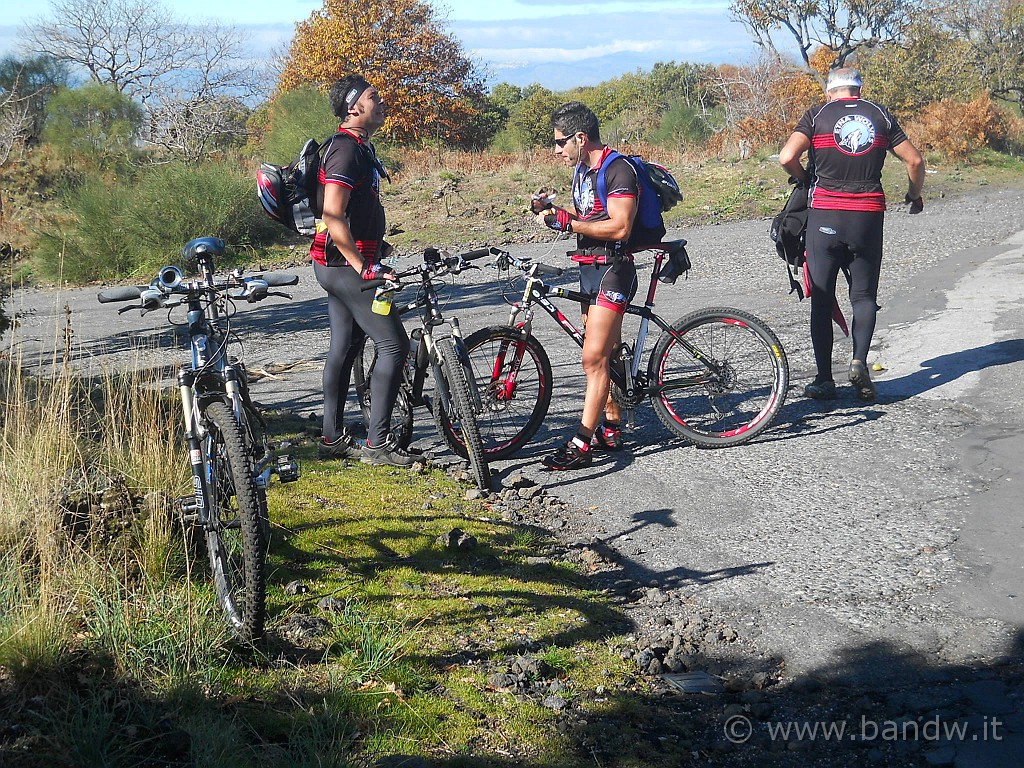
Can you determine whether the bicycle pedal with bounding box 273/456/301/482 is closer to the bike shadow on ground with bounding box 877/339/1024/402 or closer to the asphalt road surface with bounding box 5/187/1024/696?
the asphalt road surface with bounding box 5/187/1024/696

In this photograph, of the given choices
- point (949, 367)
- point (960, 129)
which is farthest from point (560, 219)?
point (960, 129)

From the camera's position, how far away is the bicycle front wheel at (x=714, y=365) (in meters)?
6.64

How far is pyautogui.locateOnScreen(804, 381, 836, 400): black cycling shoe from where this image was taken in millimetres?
7461

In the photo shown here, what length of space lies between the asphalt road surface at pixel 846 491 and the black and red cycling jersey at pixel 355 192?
124cm

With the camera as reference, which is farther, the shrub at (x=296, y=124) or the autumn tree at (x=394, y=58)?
the autumn tree at (x=394, y=58)

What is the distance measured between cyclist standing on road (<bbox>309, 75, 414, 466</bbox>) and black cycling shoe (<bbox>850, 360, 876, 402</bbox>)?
3227 mm

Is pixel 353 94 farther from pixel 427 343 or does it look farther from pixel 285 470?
pixel 285 470

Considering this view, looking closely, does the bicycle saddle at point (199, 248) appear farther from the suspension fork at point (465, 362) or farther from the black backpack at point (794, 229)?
the black backpack at point (794, 229)

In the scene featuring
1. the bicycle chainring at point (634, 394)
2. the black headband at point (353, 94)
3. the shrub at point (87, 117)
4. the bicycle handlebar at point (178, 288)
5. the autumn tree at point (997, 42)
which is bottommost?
the bicycle chainring at point (634, 394)

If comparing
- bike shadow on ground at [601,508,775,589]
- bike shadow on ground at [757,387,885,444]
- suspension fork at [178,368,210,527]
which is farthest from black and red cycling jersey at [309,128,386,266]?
bike shadow on ground at [757,387,885,444]

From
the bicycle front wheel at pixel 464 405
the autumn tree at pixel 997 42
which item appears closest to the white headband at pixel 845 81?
the bicycle front wheel at pixel 464 405

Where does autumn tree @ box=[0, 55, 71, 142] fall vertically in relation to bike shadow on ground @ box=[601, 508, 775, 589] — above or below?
above

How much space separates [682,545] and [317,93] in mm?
22165

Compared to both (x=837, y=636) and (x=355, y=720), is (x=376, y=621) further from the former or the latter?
(x=837, y=636)
